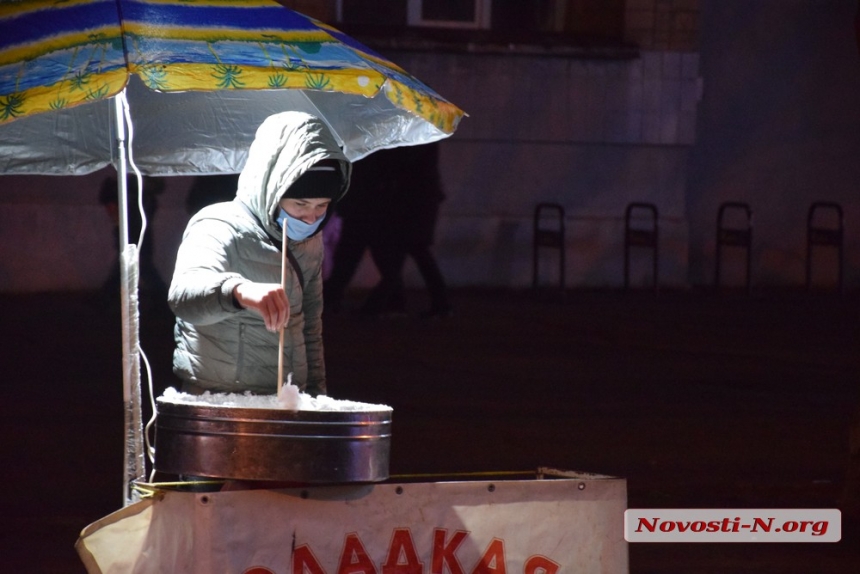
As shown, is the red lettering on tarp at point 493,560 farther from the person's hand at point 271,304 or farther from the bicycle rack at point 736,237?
the bicycle rack at point 736,237

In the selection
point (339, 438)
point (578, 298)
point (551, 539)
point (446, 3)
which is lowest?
point (578, 298)

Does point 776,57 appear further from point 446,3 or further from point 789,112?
point 446,3

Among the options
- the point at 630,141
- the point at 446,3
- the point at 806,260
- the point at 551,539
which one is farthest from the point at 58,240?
the point at 551,539

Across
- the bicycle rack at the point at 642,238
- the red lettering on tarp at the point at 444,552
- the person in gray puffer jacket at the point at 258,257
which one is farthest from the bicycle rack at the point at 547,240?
the red lettering on tarp at the point at 444,552

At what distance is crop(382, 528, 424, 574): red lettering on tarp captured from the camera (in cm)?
392

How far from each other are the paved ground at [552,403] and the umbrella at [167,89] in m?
1.59

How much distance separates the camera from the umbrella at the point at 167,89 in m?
3.92

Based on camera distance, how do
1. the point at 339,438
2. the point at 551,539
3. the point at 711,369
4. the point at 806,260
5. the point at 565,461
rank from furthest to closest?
the point at 806,260
the point at 711,369
the point at 565,461
the point at 551,539
the point at 339,438

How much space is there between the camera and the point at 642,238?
1684 cm

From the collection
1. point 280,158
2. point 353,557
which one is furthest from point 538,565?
point 280,158

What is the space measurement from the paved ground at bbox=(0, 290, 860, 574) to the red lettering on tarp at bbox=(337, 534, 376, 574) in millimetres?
2008

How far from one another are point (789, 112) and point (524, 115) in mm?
3552

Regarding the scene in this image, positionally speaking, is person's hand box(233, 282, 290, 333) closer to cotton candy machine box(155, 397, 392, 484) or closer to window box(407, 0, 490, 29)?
cotton candy machine box(155, 397, 392, 484)

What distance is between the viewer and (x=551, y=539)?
13.5ft
